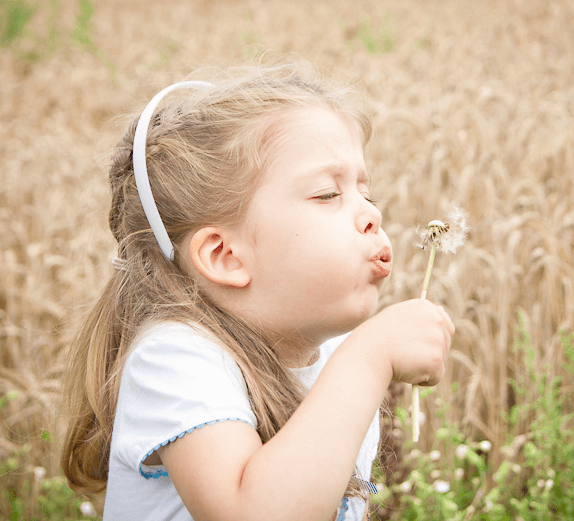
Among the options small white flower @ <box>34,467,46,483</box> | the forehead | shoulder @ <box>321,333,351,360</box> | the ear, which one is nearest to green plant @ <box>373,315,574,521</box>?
shoulder @ <box>321,333,351,360</box>

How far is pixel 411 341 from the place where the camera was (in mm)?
1079

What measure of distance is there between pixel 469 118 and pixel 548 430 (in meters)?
2.30

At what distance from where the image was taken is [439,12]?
378 inches

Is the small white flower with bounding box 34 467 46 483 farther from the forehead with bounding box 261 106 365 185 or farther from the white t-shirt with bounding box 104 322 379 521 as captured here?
the forehead with bounding box 261 106 365 185

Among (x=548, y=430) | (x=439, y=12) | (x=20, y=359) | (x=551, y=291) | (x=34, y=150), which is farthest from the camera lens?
(x=439, y=12)

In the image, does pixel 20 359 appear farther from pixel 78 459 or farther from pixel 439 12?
pixel 439 12

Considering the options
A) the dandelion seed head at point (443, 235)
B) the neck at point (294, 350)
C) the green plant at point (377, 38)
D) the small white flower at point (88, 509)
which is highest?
the dandelion seed head at point (443, 235)

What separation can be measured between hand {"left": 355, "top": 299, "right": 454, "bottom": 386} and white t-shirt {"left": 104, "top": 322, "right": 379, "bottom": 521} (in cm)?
26

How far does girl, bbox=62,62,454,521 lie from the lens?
990 mm

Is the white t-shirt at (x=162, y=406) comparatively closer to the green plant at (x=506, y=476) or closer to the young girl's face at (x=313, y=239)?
the young girl's face at (x=313, y=239)

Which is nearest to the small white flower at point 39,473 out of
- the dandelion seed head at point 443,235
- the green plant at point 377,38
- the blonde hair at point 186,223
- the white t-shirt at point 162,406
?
the blonde hair at point 186,223

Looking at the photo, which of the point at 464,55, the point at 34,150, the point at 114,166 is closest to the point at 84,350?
the point at 114,166

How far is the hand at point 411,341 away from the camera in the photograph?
3.51ft

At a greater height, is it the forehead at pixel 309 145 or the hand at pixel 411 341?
the forehead at pixel 309 145
